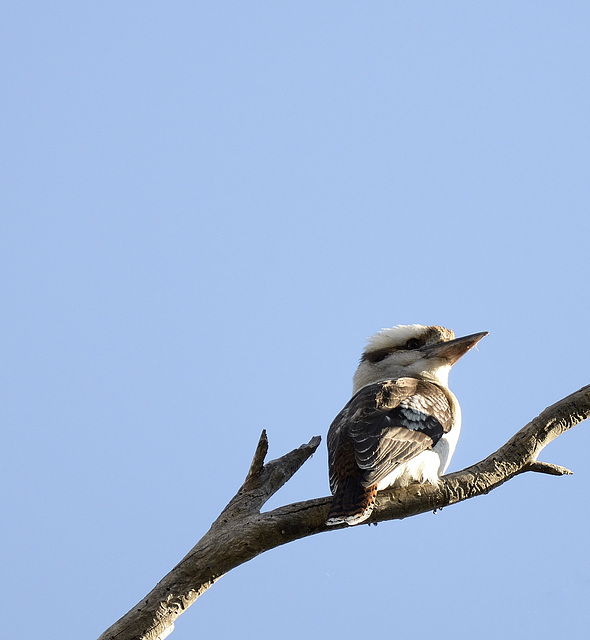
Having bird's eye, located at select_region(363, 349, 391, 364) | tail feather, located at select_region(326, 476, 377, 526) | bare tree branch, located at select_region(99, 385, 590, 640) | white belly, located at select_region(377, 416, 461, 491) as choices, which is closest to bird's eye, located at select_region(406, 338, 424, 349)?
bird's eye, located at select_region(363, 349, 391, 364)

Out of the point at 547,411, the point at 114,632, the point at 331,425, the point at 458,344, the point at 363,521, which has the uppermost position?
the point at 458,344

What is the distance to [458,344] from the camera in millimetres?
5805

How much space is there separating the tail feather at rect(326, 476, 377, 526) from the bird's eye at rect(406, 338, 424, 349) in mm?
1959

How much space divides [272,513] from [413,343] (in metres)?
2.39

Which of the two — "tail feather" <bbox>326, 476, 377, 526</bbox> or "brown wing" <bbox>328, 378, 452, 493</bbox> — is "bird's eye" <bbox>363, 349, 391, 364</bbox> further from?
"tail feather" <bbox>326, 476, 377, 526</bbox>

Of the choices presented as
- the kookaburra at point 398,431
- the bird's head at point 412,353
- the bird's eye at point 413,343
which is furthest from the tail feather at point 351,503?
the bird's eye at point 413,343

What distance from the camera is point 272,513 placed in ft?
13.4

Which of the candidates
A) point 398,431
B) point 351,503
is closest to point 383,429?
point 398,431

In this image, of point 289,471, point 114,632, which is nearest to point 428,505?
point 289,471

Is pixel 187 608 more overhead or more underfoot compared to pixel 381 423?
more underfoot

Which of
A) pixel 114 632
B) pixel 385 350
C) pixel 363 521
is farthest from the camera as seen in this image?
pixel 385 350

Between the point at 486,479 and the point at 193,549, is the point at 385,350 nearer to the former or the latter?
the point at 486,479

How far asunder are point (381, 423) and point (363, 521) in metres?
0.66

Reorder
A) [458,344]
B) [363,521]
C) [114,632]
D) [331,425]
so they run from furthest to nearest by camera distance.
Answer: [458,344], [331,425], [363,521], [114,632]
